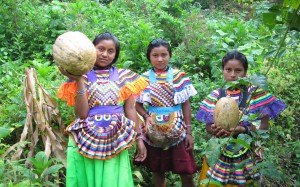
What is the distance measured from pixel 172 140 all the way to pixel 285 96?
2.46m

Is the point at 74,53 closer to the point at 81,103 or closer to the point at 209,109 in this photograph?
the point at 81,103

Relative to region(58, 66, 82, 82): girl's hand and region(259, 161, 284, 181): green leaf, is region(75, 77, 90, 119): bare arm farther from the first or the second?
region(259, 161, 284, 181): green leaf

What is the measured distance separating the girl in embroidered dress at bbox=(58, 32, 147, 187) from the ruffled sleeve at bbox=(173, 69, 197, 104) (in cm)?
62

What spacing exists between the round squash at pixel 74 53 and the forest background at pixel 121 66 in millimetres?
635

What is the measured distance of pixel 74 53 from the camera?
2477mm

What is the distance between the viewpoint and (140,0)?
8789mm

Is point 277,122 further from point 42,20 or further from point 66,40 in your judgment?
point 42,20

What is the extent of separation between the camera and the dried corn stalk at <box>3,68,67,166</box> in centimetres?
341

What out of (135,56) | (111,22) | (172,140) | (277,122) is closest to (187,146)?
(172,140)

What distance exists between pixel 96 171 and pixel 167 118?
0.94m

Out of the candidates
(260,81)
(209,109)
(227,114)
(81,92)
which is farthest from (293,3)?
(209,109)

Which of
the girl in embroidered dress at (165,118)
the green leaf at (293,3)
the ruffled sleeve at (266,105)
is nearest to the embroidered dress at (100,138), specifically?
the girl in embroidered dress at (165,118)

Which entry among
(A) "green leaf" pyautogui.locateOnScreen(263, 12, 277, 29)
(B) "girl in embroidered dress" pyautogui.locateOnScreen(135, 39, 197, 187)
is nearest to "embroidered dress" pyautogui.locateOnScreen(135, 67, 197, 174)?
(B) "girl in embroidered dress" pyautogui.locateOnScreen(135, 39, 197, 187)

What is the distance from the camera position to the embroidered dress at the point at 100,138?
267 cm
